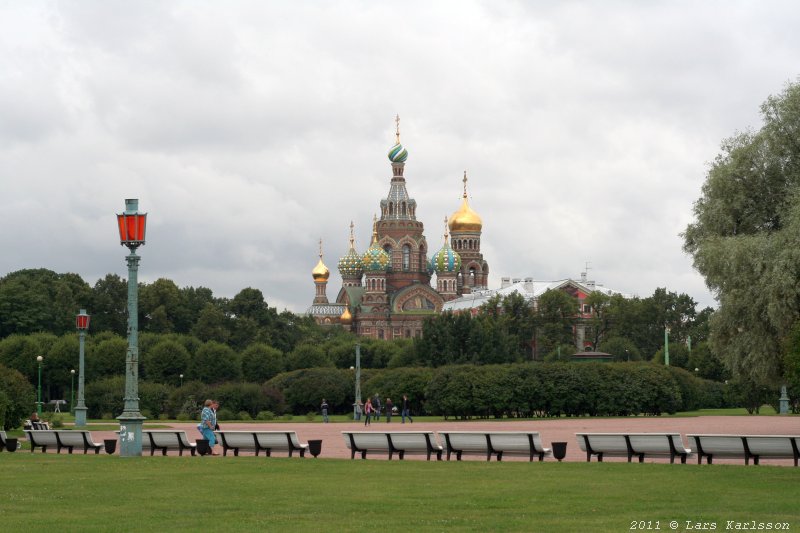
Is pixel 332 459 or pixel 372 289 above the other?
pixel 372 289

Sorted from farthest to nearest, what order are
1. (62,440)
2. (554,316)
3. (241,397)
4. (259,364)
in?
(554,316) → (259,364) → (241,397) → (62,440)

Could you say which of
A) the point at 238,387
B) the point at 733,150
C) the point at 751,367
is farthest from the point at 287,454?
the point at 238,387

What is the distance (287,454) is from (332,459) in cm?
323

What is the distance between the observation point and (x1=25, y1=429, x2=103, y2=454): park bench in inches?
1190

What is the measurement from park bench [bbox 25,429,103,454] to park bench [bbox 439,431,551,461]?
832cm

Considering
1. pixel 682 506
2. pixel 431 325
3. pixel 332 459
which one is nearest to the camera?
pixel 682 506

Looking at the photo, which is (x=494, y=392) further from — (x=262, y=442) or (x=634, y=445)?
(x=634, y=445)

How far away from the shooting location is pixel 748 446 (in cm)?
2439

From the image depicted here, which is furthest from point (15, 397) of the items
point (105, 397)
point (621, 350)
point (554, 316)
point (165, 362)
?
point (554, 316)

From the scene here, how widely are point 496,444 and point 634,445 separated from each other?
2664mm

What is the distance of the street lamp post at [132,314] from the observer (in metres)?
28.1

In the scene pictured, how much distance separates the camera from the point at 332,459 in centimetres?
2692

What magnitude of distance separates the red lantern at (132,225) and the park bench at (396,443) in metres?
6.16

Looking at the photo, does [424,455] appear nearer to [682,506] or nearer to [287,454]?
[287,454]
